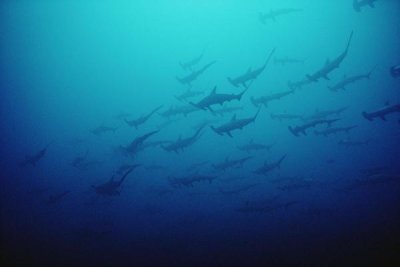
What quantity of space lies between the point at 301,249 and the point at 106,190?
857cm

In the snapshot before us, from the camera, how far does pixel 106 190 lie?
30.1 feet

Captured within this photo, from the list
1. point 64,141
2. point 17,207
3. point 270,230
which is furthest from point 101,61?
point 270,230

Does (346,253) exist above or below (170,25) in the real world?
below

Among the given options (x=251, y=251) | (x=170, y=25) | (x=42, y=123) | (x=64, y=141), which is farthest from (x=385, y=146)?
(x=170, y=25)

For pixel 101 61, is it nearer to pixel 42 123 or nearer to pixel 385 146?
pixel 42 123

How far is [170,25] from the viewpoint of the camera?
221 ft

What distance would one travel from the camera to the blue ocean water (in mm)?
13766

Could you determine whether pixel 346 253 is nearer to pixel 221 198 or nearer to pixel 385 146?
pixel 221 198

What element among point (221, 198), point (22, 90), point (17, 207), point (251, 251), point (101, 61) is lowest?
point (251, 251)

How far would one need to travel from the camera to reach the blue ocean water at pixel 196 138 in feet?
45.2

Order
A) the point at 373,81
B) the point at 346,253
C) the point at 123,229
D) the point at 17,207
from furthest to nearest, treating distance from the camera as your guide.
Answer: the point at 373,81 < the point at 17,207 < the point at 123,229 < the point at 346,253

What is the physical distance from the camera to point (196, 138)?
14117 mm

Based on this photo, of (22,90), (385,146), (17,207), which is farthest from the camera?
(22,90)

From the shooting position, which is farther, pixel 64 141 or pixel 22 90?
pixel 22 90
